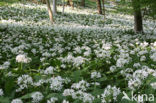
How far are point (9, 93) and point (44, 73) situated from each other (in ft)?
2.74

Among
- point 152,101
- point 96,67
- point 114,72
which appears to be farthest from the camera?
point 96,67

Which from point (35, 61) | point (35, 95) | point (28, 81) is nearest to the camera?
point (35, 95)

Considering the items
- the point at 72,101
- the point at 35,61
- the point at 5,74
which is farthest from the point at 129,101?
the point at 35,61

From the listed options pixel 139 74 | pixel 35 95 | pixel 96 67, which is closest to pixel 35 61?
pixel 96 67

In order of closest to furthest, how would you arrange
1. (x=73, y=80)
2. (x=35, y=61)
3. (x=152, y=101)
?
1. (x=152, y=101)
2. (x=73, y=80)
3. (x=35, y=61)

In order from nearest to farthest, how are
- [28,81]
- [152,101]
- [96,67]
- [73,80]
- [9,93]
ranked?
1. [152,101]
2. [28,81]
3. [9,93]
4. [73,80]
5. [96,67]

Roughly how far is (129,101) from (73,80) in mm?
1624

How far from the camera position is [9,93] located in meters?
3.65

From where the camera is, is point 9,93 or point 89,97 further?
point 9,93

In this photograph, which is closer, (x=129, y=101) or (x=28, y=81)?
(x=129, y=101)

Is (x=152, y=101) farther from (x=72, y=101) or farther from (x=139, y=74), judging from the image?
(x=72, y=101)

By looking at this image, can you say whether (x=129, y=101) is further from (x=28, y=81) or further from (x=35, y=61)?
(x=35, y=61)

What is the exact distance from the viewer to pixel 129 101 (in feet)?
8.96

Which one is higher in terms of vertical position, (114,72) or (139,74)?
(139,74)
